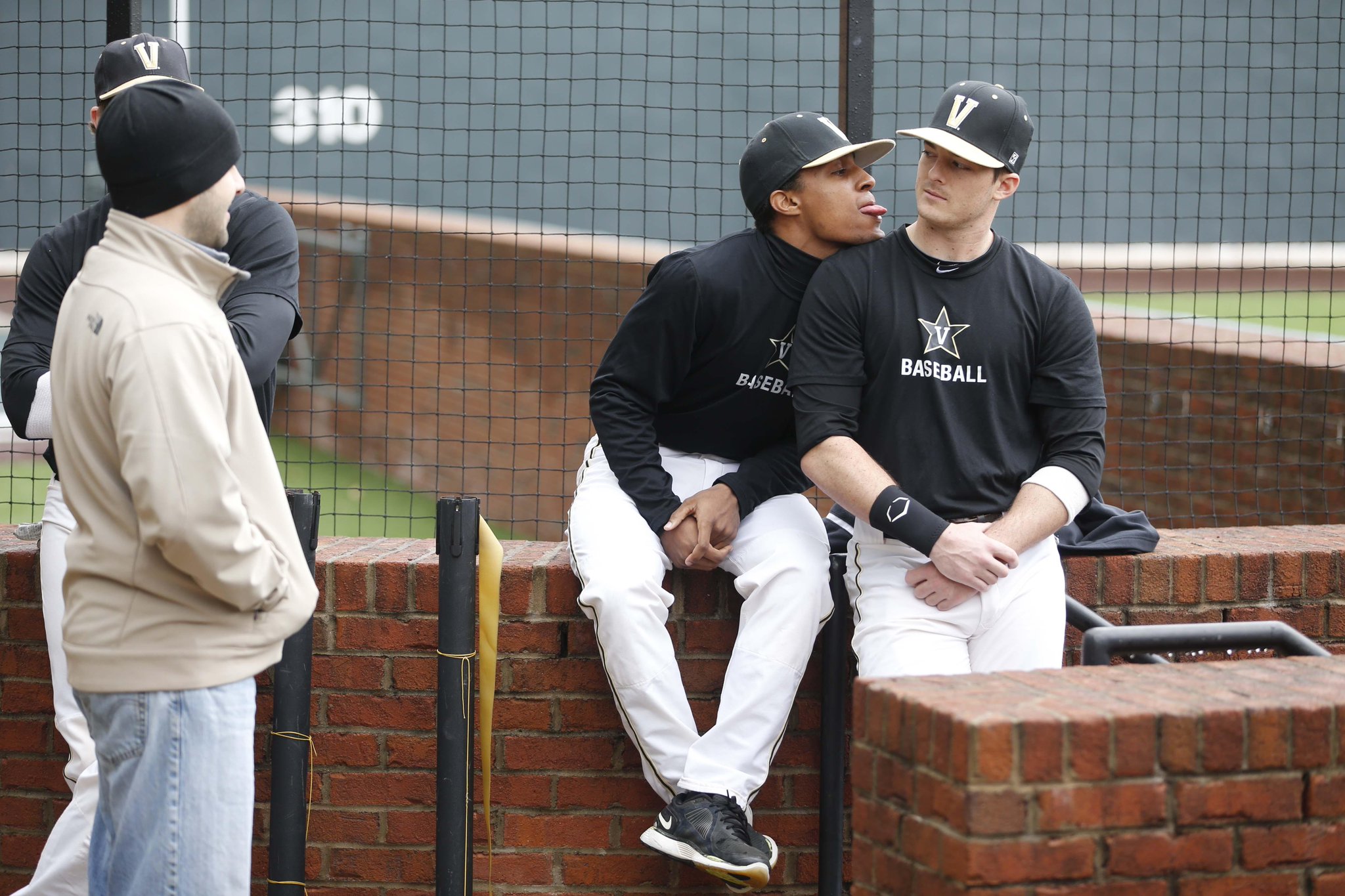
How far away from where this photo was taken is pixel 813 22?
34.7 ft

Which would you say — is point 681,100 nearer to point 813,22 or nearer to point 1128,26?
point 813,22

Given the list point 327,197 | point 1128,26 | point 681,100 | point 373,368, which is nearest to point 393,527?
point 373,368

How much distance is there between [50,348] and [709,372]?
1623 mm

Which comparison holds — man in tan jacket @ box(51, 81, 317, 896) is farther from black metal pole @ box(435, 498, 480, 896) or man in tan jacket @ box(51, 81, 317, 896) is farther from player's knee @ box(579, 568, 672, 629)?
player's knee @ box(579, 568, 672, 629)

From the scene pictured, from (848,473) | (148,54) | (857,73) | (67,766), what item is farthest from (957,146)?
(67,766)

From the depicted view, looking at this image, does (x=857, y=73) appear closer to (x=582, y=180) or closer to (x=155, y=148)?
(x=155, y=148)

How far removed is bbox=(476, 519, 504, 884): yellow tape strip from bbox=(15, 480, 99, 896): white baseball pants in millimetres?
889

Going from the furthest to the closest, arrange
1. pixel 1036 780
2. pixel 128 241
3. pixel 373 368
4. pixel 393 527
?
1. pixel 373 368
2. pixel 393 527
3. pixel 128 241
4. pixel 1036 780

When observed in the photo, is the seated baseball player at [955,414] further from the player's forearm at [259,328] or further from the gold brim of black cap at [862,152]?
the player's forearm at [259,328]

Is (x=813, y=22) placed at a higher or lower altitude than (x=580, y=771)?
higher

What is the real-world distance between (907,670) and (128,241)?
1.91 metres

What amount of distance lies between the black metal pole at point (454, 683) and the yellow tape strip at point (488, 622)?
78 mm

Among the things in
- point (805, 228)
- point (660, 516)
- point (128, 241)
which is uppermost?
point (805, 228)

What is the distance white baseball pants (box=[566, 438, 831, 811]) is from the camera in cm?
317
